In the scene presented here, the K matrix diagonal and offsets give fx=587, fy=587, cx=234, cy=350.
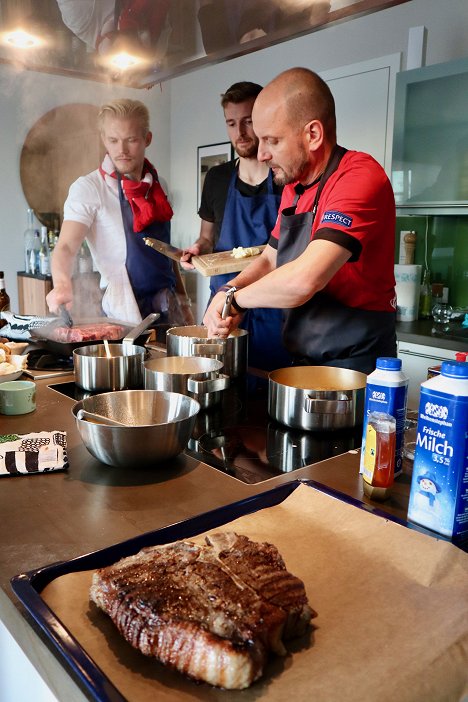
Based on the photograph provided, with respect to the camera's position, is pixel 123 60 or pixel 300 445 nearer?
pixel 300 445

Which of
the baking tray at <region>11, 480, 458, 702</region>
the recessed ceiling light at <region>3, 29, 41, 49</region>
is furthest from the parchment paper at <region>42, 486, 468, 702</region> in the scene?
the recessed ceiling light at <region>3, 29, 41, 49</region>

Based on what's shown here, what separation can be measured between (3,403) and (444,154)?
2514 mm

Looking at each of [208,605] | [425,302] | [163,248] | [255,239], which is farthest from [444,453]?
[425,302]

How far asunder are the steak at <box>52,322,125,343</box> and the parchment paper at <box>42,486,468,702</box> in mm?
1197

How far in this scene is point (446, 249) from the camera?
340 cm

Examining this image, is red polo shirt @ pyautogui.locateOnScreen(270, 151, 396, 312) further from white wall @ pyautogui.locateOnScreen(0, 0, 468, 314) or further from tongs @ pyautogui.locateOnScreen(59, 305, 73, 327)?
white wall @ pyautogui.locateOnScreen(0, 0, 468, 314)

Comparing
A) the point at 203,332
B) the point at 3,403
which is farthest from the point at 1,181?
the point at 3,403

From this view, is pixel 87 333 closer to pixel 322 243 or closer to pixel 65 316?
pixel 65 316

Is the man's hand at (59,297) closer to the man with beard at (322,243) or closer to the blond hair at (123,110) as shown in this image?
the blond hair at (123,110)

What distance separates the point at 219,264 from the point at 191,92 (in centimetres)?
111

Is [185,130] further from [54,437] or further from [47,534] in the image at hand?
[47,534]

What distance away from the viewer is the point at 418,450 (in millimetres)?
844

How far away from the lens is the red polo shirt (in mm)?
1609

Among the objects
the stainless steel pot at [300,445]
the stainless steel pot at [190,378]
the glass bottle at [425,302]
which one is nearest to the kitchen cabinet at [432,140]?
the glass bottle at [425,302]
